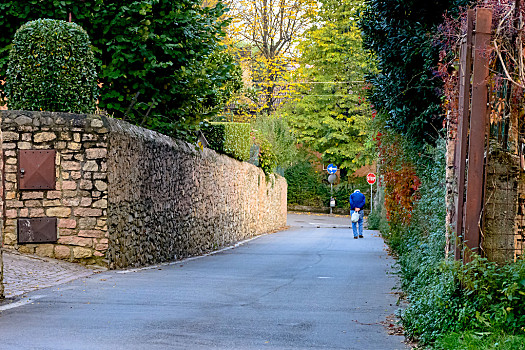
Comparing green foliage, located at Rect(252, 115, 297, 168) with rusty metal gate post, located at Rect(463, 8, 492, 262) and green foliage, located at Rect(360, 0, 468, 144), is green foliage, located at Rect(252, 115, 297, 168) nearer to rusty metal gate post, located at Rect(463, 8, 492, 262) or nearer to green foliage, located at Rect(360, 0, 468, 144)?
green foliage, located at Rect(360, 0, 468, 144)

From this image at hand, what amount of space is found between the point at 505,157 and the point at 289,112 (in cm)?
4187

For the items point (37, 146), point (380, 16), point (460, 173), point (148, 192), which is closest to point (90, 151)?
point (37, 146)

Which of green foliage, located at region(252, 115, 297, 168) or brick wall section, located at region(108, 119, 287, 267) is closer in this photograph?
brick wall section, located at region(108, 119, 287, 267)

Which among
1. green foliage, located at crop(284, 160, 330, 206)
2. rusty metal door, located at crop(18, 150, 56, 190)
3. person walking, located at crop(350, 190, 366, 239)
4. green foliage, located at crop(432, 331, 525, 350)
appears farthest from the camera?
green foliage, located at crop(284, 160, 330, 206)

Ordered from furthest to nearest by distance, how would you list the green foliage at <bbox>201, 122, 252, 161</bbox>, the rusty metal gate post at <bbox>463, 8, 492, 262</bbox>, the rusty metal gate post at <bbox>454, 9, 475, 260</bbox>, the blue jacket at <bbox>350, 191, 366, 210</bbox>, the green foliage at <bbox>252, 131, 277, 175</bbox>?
the green foliage at <bbox>252, 131, 277, 175</bbox> < the blue jacket at <bbox>350, 191, 366, 210</bbox> < the green foliage at <bbox>201, 122, 252, 161</bbox> < the rusty metal gate post at <bbox>454, 9, 475, 260</bbox> < the rusty metal gate post at <bbox>463, 8, 492, 262</bbox>

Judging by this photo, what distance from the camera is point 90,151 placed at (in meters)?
12.1

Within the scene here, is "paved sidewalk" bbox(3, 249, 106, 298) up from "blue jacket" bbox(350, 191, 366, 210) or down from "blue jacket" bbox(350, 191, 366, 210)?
down

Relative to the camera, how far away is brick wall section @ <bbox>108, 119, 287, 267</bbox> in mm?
12695

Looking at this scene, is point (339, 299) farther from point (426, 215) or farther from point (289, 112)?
point (289, 112)

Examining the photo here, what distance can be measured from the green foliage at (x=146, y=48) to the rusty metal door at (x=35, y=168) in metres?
3.91

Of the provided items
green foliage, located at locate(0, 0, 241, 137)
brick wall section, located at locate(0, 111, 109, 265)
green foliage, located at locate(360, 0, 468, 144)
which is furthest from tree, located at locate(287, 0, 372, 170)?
brick wall section, located at locate(0, 111, 109, 265)

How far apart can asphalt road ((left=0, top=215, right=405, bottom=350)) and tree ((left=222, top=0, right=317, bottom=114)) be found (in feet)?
104

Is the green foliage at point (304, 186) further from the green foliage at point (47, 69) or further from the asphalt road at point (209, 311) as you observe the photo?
the green foliage at point (47, 69)

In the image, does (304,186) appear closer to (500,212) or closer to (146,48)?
(146,48)
